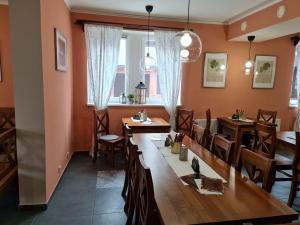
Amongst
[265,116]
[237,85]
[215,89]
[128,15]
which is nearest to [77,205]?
[128,15]

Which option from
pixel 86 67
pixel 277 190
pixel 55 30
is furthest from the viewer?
pixel 86 67

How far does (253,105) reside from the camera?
16.1 feet

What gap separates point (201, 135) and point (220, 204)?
143 centimetres

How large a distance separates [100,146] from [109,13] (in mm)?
2477

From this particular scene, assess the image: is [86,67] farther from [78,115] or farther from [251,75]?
[251,75]

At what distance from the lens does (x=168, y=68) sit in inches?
172

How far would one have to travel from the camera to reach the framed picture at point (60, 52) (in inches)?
113

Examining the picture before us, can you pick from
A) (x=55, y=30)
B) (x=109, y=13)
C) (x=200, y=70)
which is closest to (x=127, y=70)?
(x=109, y=13)

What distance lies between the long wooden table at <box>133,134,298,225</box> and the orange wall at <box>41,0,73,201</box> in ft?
5.01

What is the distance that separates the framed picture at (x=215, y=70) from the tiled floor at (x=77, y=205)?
220 cm

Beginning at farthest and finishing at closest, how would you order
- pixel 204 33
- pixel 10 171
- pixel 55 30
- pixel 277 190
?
pixel 204 33, pixel 277 190, pixel 55 30, pixel 10 171

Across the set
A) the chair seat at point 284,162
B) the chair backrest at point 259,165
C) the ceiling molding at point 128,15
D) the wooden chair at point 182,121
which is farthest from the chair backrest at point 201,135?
the ceiling molding at point 128,15

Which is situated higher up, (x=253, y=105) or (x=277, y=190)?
(x=253, y=105)

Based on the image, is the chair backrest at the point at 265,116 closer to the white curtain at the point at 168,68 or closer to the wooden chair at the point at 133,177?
the white curtain at the point at 168,68
